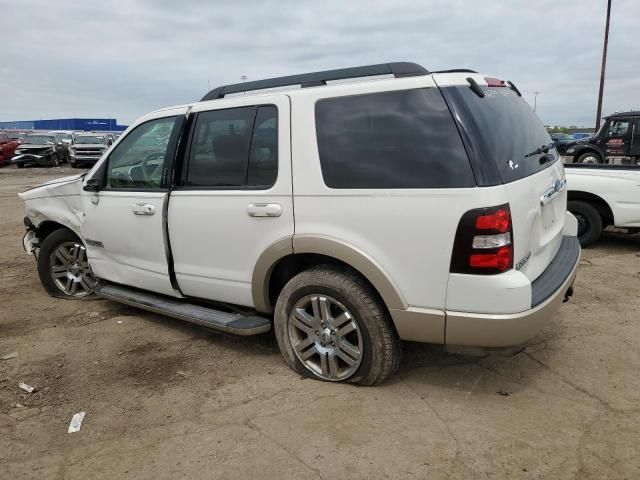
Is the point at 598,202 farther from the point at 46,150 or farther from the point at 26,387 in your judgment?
the point at 46,150

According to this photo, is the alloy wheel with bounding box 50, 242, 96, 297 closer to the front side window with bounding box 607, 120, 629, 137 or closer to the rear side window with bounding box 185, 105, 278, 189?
A: the rear side window with bounding box 185, 105, 278, 189

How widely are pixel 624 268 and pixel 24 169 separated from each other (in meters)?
27.7

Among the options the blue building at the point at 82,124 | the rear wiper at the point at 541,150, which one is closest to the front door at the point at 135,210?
the rear wiper at the point at 541,150

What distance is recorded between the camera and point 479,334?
2.73 m

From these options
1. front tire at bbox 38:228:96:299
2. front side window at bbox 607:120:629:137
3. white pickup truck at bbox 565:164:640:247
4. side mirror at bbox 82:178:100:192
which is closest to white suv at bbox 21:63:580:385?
side mirror at bbox 82:178:100:192

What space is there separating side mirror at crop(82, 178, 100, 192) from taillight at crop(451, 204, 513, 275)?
316cm

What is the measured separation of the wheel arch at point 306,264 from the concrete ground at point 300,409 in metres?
0.58

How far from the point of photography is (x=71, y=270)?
515 centimetres

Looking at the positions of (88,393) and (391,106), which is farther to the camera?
(88,393)

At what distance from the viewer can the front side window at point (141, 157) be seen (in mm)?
3998

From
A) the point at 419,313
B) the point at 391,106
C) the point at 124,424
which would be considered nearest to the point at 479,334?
the point at 419,313

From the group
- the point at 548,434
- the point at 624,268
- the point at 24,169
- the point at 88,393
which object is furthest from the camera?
the point at 24,169

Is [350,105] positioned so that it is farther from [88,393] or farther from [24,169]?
[24,169]

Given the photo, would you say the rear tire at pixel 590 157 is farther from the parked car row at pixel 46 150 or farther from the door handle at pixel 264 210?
the parked car row at pixel 46 150
